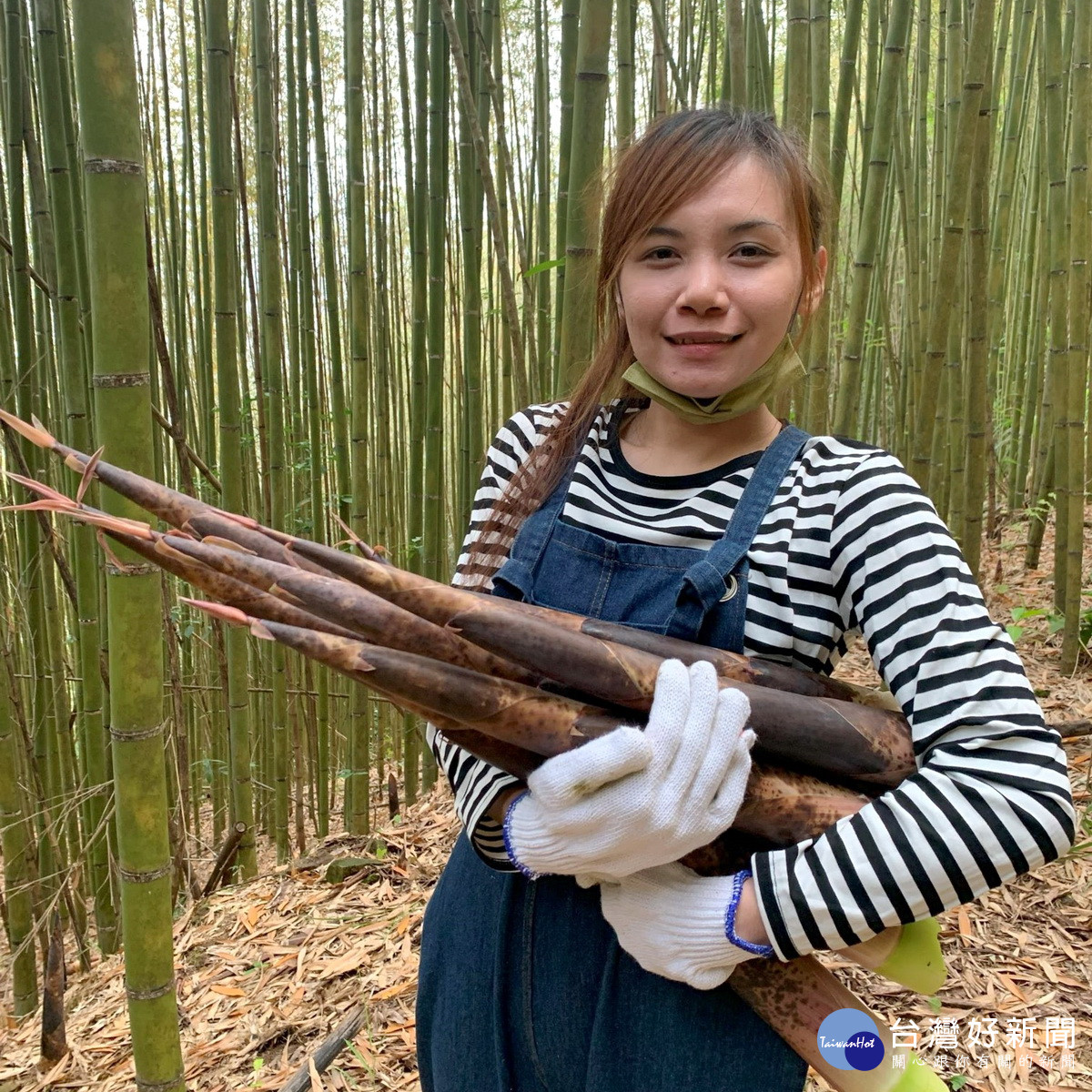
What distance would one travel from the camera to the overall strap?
762mm

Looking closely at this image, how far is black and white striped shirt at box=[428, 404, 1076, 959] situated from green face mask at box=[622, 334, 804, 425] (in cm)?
6

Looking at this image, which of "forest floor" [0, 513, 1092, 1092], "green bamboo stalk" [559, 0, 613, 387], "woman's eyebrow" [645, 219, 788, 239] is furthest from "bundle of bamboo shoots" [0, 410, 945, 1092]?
"green bamboo stalk" [559, 0, 613, 387]

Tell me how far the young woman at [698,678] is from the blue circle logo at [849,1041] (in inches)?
2.1

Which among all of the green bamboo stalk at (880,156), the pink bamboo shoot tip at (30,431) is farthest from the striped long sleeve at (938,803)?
the green bamboo stalk at (880,156)

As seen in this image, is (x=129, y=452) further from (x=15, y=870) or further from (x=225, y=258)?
(x=15, y=870)

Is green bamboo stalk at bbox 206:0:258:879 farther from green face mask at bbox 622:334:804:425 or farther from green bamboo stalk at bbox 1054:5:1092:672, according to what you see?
green bamboo stalk at bbox 1054:5:1092:672

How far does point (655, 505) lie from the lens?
0.87 metres

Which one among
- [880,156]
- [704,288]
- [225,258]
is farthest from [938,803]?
[225,258]

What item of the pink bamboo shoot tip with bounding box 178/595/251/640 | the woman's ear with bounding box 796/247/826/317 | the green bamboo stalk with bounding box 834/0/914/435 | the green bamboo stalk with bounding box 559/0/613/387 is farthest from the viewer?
the green bamboo stalk with bounding box 834/0/914/435

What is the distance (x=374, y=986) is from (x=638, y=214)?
1605 mm

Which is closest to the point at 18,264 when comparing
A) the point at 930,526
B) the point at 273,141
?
the point at 273,141

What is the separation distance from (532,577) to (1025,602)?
3327mm

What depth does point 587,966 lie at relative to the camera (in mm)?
780

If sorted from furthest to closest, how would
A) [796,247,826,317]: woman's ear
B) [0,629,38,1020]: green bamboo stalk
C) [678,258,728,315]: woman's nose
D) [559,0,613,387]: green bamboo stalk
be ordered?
[0,629,38,1020]: green bamboo stalk < [559,0,613,387]: green bamboo stalk < [796,247,826,317]: woman's ear < [678,258,728,315]: woman's nose
